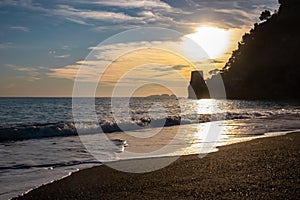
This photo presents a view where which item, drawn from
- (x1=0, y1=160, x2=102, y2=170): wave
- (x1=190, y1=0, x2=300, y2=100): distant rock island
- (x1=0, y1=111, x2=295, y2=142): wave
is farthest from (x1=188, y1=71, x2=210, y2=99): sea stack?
(x1=0, y1=160, x2=102, y2=170): wave

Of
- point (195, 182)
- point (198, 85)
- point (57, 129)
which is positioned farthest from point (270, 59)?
point (195, 182)

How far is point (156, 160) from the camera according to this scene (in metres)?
11.4

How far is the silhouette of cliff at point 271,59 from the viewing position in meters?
102

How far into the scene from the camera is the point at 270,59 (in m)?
109

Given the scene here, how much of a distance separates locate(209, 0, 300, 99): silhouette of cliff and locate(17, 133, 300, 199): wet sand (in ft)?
314

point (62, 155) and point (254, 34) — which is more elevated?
point (254, 34)

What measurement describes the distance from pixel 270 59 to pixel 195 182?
108m

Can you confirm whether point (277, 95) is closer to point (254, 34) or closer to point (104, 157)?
point (254, 34)

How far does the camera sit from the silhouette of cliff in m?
102

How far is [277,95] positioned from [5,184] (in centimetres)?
10427

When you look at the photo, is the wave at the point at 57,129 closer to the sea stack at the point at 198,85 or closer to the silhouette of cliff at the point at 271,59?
the silhouette of cliff at the point at 271,59

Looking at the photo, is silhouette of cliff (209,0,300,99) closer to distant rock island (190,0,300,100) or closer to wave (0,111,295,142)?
distant rock island (190,0,300,100)

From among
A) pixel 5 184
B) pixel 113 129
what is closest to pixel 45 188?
pixel 5 184

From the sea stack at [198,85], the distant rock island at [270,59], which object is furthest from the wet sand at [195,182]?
the sea stack at [198,85]
